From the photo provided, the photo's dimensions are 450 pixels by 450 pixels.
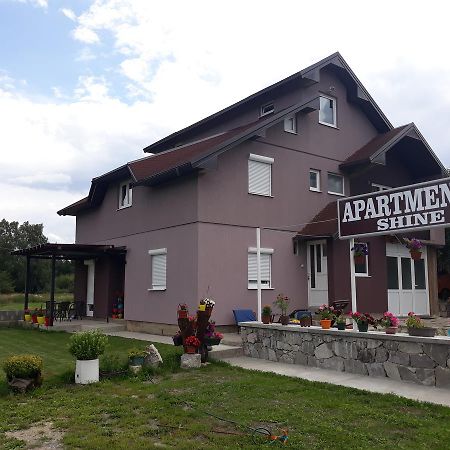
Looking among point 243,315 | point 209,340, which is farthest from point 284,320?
point 243,315

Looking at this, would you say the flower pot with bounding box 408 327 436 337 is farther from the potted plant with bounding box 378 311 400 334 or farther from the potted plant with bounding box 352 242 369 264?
the potted plant with bounding box 352 242 369 264

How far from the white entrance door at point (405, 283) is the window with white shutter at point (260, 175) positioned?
16.0 feet

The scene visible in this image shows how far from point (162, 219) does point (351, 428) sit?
10.7 metres

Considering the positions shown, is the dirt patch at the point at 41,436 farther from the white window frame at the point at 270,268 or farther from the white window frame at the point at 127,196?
the white window frame at the point at 127,196

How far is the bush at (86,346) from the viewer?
8.20m

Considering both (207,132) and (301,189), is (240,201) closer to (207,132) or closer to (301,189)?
(301,189)

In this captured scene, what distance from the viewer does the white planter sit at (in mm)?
8148

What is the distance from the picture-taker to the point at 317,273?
53.2ft

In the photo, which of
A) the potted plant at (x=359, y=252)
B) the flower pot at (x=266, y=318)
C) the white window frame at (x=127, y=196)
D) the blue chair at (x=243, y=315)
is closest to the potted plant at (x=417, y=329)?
the potted plant at (x=359, y=252)

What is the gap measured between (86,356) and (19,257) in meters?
59.3

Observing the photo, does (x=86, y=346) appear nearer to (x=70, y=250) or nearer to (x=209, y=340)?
(x=209, y=340)

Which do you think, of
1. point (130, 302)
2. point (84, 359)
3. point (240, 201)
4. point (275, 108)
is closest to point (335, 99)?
point (275, 108)

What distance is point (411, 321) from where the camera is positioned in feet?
27.5

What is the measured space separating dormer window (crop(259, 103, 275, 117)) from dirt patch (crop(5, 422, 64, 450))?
13811 millimetres
